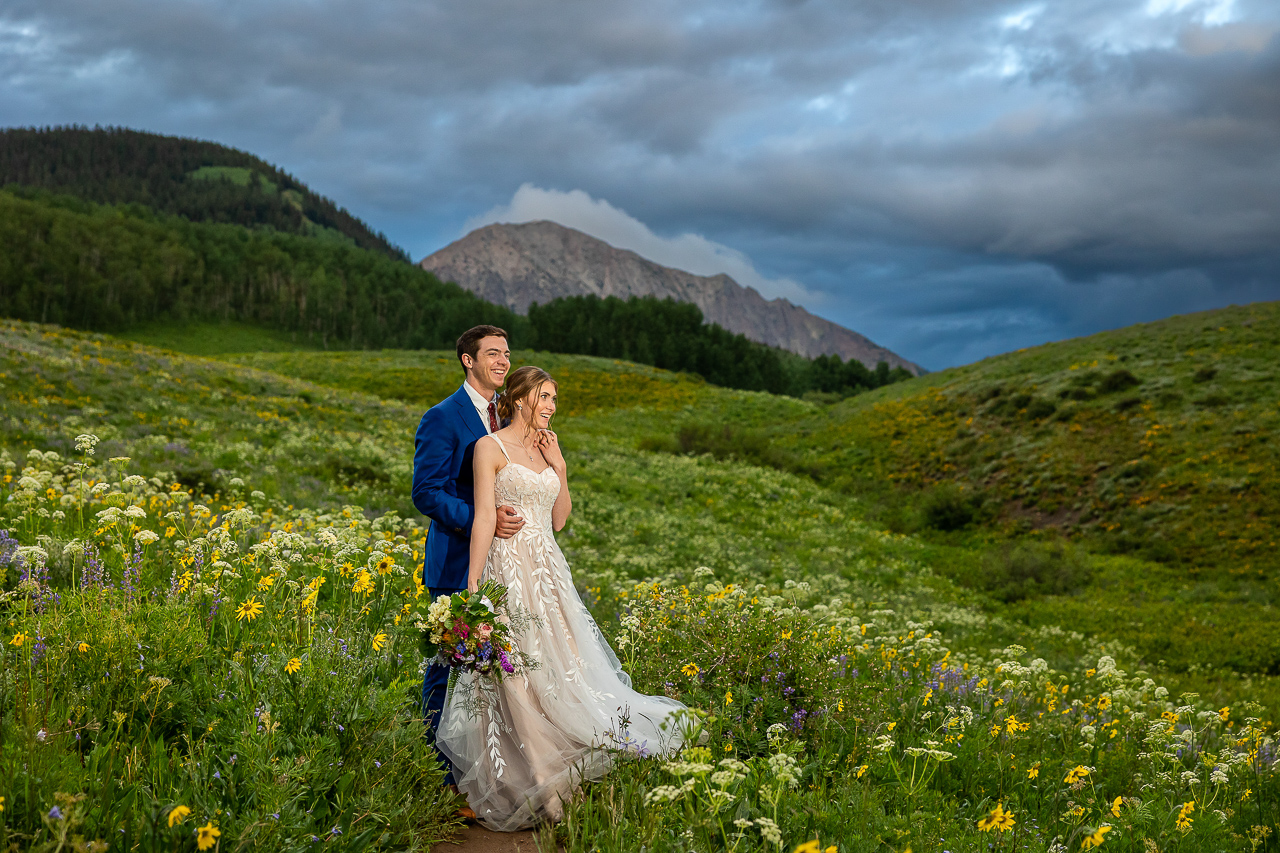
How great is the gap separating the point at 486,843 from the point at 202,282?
112319 millimetres

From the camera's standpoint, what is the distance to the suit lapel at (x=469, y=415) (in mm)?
4316

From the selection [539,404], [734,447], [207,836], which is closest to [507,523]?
[539,404]

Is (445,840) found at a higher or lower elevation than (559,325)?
lower

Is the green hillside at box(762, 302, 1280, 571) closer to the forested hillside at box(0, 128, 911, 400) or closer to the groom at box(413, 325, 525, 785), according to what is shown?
the groom at box(413, 325, 525, 785)

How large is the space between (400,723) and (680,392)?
151ft

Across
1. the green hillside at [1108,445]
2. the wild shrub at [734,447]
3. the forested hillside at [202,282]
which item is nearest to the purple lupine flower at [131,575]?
the green hillside at [1108,445]

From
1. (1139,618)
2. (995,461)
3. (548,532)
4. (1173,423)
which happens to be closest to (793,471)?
(995,461)

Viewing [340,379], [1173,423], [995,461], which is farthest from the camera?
[340,379]

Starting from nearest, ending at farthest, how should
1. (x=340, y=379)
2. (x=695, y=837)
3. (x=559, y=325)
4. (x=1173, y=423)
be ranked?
(x=695, y=837)
(x=1173, y=423)
(x=340, y=379)
(x=559, y=325)

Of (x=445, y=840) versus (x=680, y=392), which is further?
(x=680, y=392)

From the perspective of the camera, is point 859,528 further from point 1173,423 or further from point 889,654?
point 889,654

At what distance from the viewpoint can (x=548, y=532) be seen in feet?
14.1

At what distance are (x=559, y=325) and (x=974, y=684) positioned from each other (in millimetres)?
85452

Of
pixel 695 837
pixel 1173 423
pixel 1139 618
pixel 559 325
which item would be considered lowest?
pixel 1139 618
